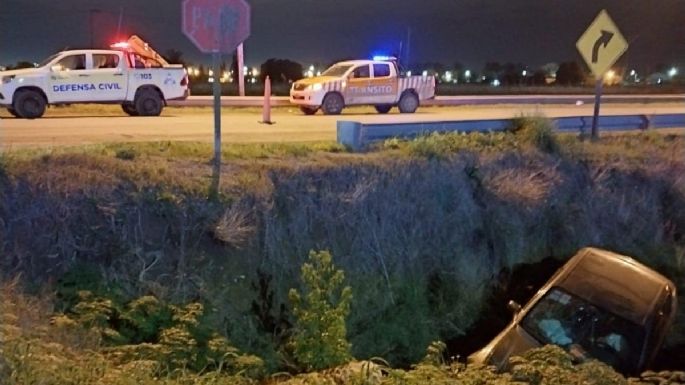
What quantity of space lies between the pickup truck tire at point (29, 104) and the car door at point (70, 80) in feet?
0.87

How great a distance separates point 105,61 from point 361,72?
6.81 meters

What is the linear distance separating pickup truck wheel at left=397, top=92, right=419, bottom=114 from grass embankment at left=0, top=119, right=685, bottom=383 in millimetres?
7917

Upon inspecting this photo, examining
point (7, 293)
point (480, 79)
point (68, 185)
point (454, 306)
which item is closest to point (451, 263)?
point (454, 306)

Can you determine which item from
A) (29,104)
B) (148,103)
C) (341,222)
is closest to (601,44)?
(341,222)

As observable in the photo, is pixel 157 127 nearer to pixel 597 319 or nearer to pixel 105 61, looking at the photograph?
pixel 105 61

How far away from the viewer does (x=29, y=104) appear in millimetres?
15258

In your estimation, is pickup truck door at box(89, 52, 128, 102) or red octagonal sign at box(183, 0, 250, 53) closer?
red octagonal sign at box(183, 0, 250, 53)

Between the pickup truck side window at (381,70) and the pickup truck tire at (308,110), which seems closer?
the pickup truck tire at (308,110)

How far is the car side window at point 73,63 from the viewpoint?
1581 centimetres

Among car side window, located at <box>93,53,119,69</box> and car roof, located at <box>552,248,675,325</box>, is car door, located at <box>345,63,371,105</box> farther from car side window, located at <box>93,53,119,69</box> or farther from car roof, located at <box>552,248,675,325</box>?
car roof, located at <box>552,248,675,325</box>

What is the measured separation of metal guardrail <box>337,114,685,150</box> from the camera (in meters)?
11.5

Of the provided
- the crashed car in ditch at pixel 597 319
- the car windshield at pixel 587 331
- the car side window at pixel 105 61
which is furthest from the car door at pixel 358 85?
the car windshield at pixel 587 331

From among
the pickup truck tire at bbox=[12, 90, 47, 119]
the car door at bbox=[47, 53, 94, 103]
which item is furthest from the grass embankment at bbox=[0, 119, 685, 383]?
the car door at bbox=[47, 53, 94, 103]

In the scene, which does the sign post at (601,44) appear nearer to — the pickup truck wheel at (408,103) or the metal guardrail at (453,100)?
the pickup truck wheel at (408,103)
